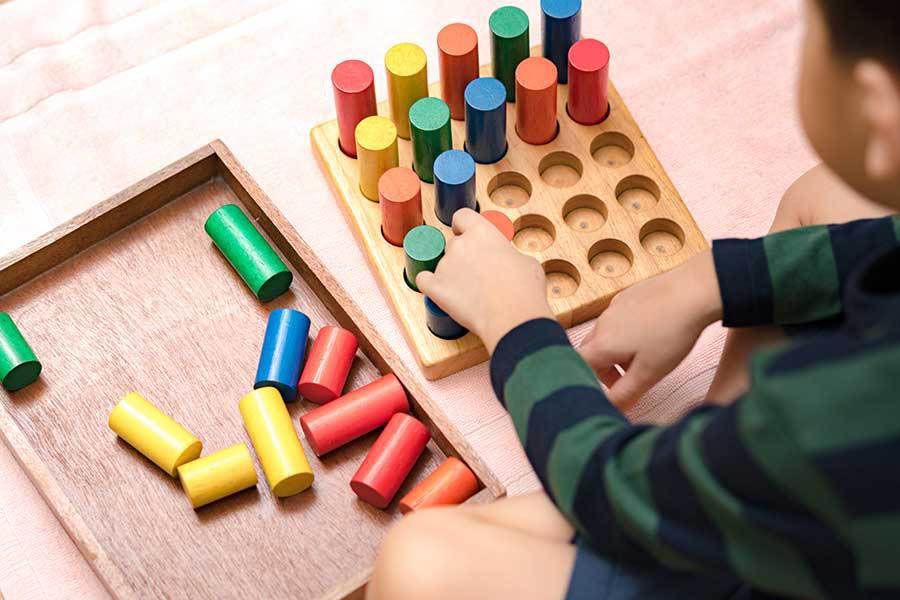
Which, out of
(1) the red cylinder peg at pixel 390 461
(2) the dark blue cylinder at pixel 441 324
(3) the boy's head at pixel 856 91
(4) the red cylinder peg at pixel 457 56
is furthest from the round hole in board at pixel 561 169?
(3) the boy's head at pixel 856 91

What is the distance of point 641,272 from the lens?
1.14 metres

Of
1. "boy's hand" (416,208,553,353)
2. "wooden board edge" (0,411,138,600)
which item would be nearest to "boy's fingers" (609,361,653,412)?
"boy's hand" (416,208,553,353)

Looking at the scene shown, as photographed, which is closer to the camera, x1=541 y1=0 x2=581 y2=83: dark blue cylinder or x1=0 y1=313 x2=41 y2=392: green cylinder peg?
x1=0 y1=313 x2=41 y2=392: green cylinder peg

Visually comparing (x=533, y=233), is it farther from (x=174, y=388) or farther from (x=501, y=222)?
(x=174, y=388)

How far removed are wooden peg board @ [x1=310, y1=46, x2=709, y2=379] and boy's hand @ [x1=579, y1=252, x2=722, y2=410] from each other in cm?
15

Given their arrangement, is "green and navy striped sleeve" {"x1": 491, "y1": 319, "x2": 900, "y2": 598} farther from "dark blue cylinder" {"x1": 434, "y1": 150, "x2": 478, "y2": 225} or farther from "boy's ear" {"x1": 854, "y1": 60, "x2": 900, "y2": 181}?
Result: "dark blue cylinder" {"x1": 434, "y1": 150, "x2": 478, "y2": 225}

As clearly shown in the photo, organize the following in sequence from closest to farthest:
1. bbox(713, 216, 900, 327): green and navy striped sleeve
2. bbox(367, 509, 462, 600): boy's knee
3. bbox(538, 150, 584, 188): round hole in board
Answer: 1. bbox(367, 509, 462, 600): boy's knee
2. bbox(713, 216, 900, 327): green and navy striped sleeve
3. bbox(538, 150, 584, 188): round hole in board

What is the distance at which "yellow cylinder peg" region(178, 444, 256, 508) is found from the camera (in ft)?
3.34

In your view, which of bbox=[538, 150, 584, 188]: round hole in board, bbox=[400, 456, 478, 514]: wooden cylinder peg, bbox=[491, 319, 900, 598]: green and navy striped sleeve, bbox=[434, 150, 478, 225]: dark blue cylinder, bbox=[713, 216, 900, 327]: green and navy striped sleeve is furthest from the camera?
bbox=[538, 150, 584, 188]: round hole in board

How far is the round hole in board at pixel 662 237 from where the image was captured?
3.87 ft

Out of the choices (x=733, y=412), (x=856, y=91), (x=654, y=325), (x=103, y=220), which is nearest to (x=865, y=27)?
(x=856, y=91)

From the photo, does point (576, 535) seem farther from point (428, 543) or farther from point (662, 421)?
point (662, 421)

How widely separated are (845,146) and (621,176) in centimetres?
53

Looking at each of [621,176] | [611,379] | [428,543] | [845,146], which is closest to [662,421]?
[611,379]
